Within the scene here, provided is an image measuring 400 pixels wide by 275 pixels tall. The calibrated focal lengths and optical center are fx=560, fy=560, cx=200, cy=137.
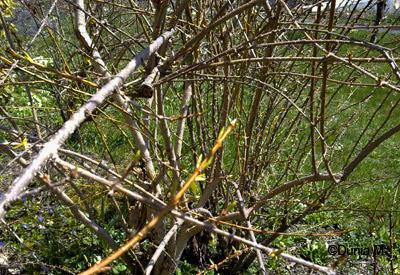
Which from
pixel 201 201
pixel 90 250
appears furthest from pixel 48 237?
pixel 201 201

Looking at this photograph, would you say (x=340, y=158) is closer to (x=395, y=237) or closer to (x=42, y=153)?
(x=395, y=237)

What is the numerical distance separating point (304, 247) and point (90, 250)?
67.4 inches

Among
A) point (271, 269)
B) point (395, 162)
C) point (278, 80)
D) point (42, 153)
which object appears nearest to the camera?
point (42, 153)

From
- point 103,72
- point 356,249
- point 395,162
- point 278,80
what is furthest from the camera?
point 395,162

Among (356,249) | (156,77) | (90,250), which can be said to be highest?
(156,77)

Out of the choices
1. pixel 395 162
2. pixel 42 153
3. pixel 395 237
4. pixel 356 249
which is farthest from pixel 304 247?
pixel 42 153

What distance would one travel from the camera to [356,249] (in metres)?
4.52

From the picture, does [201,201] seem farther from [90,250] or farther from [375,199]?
[375,199]

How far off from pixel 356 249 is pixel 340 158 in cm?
160

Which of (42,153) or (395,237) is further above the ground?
(42,153)

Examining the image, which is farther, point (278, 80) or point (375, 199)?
point (375, 199)

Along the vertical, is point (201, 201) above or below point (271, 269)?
above

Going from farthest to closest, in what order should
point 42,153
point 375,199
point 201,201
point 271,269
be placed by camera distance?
1. point 375,199
2. point 271,269
3. point 201,201
4. point 42,153

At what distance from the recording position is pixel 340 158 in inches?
234
